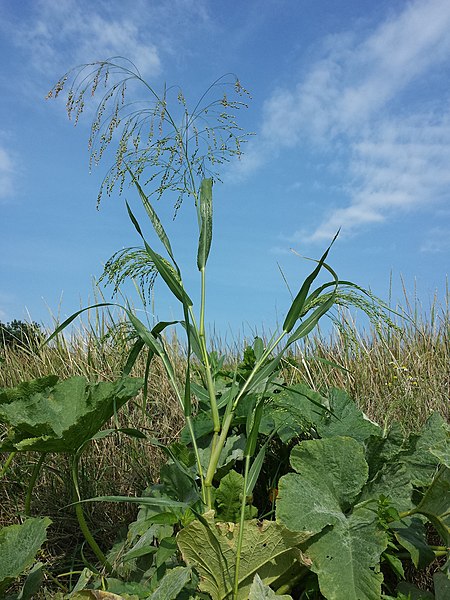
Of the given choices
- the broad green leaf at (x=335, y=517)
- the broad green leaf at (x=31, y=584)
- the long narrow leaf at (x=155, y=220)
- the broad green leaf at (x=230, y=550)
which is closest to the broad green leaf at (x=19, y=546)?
the broad green leaf at (x=31, y=584)

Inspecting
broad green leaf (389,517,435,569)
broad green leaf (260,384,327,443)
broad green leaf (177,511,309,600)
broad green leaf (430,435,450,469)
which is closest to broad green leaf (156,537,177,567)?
broad green leaf (177,511,309,600)

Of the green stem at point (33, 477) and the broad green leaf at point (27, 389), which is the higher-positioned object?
the broad green leaf at point (27, 389)

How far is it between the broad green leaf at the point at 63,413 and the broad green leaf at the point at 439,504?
90 centimetres

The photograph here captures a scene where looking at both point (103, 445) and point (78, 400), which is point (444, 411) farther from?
point (78, 400)

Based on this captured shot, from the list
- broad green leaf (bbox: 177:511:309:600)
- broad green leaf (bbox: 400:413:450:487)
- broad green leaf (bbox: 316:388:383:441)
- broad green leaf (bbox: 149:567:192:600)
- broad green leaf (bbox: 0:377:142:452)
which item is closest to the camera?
broad green leaf (bbox: 149:567:192:600)

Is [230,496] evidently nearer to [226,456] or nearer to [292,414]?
[226,456]

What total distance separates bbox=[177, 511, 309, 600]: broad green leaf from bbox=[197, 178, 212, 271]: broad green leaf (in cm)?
80

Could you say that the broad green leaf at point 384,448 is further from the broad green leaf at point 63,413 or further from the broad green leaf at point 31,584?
the broad green leaf at point 31,584

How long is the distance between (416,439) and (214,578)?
2.45 feet

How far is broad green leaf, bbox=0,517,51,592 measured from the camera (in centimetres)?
168

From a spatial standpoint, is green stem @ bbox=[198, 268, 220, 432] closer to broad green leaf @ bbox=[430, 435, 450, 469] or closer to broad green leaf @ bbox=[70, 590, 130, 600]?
broad green leaf @ bbox=[70, 590, 130, 600]

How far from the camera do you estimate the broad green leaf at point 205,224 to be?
193cm

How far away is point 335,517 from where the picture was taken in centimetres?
161

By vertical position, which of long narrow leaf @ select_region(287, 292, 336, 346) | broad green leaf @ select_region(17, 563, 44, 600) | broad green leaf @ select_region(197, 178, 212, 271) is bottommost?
broad green leaf @ select_region(17, 563, 44, 600)
